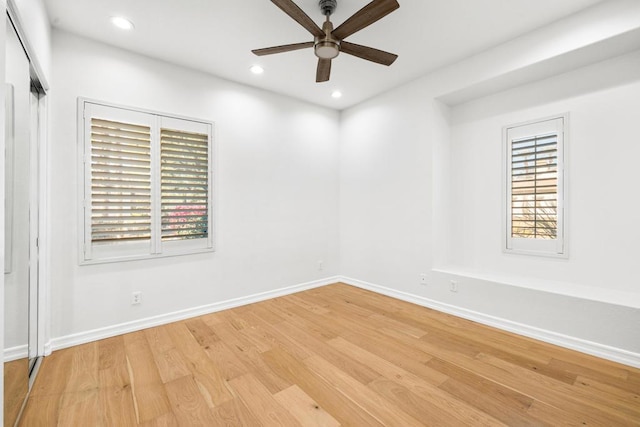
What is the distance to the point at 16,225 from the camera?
73.1 inches

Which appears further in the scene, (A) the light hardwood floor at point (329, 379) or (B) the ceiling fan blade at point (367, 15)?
(B) the ceiling fan blade at point (367, 15)

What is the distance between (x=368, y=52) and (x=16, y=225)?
2.80 meters

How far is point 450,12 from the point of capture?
2.45m

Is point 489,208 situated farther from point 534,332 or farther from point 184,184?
point 184,184

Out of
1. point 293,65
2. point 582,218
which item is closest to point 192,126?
point 293,65

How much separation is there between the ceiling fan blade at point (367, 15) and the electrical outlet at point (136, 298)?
3.08 meters

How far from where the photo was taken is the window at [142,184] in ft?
9.02

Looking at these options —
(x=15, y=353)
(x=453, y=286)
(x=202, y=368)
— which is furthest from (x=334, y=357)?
(x=15, y=353)

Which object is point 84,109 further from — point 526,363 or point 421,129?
point 526,363

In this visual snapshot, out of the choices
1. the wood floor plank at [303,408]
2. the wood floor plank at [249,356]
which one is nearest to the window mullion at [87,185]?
the wood floor plank at [249,356]

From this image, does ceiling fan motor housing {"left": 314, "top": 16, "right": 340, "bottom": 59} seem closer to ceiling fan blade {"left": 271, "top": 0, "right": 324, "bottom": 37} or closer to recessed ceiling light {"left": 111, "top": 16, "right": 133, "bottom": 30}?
ceiling fan blade {"left": 271, "top": 0, "right": 324, "bottom": 37}

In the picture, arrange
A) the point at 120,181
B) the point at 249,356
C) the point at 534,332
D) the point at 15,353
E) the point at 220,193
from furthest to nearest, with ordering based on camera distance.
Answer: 1. the point at 220,193
2. the point at 120,181
3. the point at 534,332
4. the point at 249,356
5. the point at 15,353

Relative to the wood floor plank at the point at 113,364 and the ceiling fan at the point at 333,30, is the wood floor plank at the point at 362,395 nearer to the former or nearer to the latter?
the wood floor plank at the point at 113,364

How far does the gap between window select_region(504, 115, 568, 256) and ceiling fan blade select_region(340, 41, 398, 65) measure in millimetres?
1825
